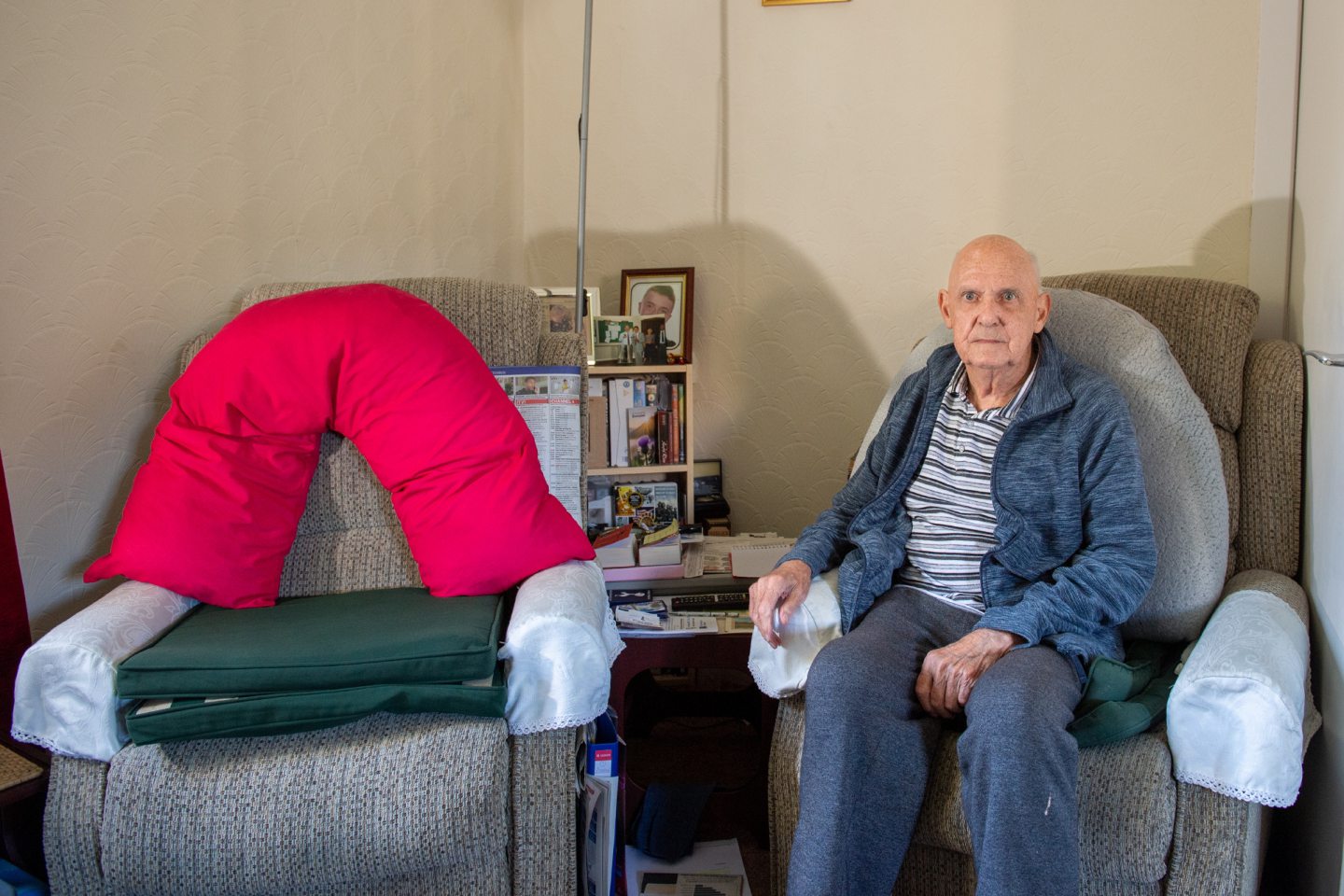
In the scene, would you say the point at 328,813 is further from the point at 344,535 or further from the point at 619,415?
the point at 619,415

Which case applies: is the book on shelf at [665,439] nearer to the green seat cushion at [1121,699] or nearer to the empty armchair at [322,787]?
the empty armchair at [322,787]

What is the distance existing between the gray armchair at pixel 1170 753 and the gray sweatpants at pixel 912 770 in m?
0.08

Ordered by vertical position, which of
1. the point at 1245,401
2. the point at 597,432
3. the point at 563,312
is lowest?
the point at 597,432

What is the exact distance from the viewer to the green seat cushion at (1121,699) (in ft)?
4.68

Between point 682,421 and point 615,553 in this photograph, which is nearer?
point 615,553

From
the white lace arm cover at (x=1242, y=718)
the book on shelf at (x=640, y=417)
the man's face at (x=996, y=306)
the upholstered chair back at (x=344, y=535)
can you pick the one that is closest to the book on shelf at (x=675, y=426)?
the book on shelf at (x=640, y=417)

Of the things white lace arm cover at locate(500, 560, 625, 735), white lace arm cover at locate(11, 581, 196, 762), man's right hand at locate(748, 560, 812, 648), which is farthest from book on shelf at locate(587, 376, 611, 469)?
white lace arm cover at locate(11, 581, 196, 762)

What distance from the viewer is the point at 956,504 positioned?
1.75m

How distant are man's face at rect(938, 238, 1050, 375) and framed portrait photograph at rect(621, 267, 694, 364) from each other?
1.02 m

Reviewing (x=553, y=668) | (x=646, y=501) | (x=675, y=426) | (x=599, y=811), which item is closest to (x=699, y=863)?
(x=599, y=811)

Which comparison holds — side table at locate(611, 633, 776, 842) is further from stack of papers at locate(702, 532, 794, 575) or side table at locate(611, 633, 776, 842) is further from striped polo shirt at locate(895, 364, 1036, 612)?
striped polo shirt at locate(895, 364, 1036, 612)

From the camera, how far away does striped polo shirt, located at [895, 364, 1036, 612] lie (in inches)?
67.6

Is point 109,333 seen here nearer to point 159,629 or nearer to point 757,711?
point 159,629

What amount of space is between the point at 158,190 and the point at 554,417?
809 millimetres
